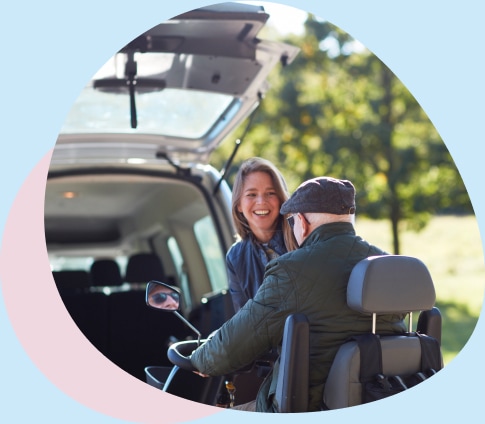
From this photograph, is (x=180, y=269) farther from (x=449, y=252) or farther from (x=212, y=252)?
(x=449, y=252)

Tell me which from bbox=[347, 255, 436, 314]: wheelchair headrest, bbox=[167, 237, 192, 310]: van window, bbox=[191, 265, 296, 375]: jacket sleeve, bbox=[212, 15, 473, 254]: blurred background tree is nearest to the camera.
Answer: bbox=[347, 255, 436, 314]: wheelchair headrest

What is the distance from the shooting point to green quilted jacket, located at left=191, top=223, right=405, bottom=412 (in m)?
2.46

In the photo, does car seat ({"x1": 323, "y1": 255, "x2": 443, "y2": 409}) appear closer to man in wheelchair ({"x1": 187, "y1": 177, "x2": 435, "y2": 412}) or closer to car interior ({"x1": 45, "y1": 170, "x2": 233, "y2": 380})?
man in wheelchair ({"x1": 187, "y1": 177, "x2": 435, "y2": 412})

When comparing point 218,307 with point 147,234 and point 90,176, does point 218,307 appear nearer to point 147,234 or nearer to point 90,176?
point 90,176

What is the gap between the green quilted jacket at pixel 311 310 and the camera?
2465mm

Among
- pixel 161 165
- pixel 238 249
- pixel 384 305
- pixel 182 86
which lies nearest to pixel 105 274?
pixel 161 165

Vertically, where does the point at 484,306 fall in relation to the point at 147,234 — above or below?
below

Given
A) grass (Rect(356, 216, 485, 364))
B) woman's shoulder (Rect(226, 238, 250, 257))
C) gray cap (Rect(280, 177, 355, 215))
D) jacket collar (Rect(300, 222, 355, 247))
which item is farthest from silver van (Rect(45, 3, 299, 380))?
grass (Rect(356, 216, 485, 364))

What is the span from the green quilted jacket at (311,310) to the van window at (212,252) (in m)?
2.42

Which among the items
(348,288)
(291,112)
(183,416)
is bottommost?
(183,416)

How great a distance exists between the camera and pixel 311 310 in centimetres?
248

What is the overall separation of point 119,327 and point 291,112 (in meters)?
8.64

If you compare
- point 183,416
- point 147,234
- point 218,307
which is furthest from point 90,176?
point 183,416

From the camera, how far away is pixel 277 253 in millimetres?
3389
